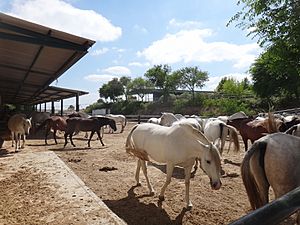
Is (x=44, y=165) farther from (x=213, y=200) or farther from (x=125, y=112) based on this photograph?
(x=125, y=112)

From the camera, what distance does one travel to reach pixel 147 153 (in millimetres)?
5746

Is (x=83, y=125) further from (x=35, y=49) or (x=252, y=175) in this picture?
(x=252, y=175)

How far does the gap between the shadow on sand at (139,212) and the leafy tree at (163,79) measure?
4979 centimetres

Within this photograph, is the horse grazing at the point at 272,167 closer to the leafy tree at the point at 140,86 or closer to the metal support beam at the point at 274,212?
the metal support beam at the point at 274,212

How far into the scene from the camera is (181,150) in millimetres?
5035

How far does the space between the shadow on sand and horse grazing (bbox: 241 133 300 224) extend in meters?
1.37

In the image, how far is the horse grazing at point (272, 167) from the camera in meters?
3.12

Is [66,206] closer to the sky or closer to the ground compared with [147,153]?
closer to the ground

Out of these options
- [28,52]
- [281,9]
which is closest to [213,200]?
[281,9]

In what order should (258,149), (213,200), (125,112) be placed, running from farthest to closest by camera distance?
(125,112)
(213,200)
(258,149)

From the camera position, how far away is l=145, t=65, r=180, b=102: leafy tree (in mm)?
57403

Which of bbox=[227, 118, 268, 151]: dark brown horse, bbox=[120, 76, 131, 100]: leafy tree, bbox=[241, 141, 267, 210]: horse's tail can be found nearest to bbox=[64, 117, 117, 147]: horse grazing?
bbox=[227, 118, 268, 151]: dark brown horse

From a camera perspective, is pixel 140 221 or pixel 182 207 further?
pixel 182 207

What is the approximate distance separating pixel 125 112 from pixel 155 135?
48976 millimetres
